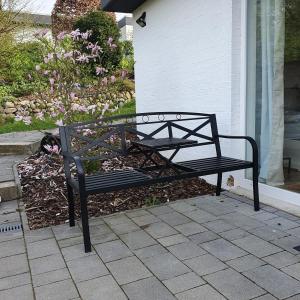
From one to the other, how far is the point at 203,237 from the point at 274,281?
83 cm

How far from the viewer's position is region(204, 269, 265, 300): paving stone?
7.45 feet

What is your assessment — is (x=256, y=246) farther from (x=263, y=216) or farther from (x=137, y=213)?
(x=137, y=213)

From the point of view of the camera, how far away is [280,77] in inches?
151

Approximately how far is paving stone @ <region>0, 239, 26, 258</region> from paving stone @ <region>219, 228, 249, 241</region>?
1.64 meters

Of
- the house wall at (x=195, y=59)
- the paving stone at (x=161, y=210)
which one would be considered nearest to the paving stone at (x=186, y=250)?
the paving stone at (x=161, y=210)

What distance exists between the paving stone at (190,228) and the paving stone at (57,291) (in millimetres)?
1137

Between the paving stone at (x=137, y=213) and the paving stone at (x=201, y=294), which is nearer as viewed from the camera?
the paving stone at (x=201, y=294)

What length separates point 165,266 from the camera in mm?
2680

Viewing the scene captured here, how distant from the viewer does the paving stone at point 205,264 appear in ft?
8.48

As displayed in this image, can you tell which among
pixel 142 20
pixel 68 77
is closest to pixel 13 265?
pixel 68 77

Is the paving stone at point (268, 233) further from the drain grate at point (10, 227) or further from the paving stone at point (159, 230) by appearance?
the drain grate at point (10, 227)

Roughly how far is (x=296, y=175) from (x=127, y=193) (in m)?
1.87

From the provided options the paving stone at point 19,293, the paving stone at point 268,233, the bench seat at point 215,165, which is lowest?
the paving stone at point 19,293

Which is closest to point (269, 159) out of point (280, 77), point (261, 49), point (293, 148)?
point (293, 148)
